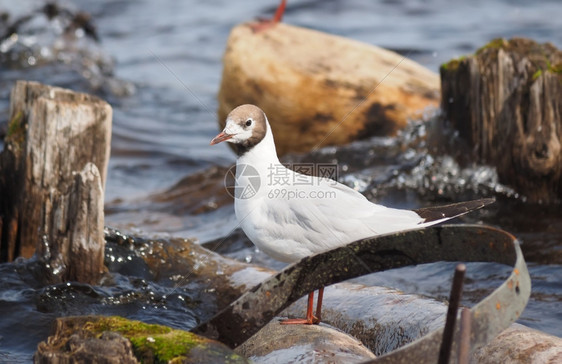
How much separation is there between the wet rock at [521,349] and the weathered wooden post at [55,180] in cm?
235

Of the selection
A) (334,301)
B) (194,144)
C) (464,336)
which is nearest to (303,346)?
(334,301)

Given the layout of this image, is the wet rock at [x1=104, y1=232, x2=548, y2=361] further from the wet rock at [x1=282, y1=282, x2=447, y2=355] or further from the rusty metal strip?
the rusty metal strip

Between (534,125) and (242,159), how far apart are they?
10.2ft

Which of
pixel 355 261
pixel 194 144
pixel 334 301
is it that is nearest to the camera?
pixel 355 261

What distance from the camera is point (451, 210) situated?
11.7 feet

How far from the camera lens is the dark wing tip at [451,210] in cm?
349

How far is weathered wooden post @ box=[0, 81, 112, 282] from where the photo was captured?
4488 millimetres

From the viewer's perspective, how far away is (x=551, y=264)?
535cm

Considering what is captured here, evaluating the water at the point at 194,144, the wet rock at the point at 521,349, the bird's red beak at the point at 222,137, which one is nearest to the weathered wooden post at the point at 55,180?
the water at the point at 194,144

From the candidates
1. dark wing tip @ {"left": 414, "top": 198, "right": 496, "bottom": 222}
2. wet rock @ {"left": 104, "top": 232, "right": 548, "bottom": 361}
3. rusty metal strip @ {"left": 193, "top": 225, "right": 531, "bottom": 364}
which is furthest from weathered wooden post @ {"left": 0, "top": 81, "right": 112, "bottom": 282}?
dark wing tip @ {"left": 414, "top": 198, "right": 496, "bottom": 222}

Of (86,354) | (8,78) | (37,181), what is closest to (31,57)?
(8,78)

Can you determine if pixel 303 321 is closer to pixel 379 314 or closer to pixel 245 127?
pixel 379 314

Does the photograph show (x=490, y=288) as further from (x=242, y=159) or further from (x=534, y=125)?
(x=242, y=159)

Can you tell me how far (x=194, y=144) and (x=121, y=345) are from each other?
7065 mm
